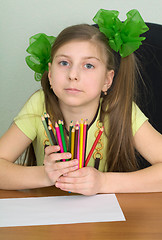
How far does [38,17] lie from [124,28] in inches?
28.0

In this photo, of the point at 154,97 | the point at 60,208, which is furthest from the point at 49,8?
the point at 60,208

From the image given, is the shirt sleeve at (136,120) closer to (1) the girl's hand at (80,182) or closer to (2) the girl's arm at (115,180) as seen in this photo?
(2) the girl's arm at (115,180)

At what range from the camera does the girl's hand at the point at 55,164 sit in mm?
812

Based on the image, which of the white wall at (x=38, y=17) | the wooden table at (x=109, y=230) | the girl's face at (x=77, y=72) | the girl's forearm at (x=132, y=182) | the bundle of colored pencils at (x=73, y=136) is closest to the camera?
the wooden table at (x=109, y=230)

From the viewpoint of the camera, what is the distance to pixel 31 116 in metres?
1.19

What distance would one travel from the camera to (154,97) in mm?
1389

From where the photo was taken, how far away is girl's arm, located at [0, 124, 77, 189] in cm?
84

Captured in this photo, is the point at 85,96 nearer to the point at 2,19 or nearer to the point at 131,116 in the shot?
the point at 131,116

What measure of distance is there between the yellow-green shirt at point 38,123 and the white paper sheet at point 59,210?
1.09 ft

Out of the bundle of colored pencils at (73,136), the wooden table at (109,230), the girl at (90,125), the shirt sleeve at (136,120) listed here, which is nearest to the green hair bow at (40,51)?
the girl at (90,125)

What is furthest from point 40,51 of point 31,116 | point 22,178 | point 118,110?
point 22,178

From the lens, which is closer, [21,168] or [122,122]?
[21,168]

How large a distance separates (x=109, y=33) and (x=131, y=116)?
27cm

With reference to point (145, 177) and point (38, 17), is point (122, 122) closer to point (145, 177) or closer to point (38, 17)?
point (145, 177)
